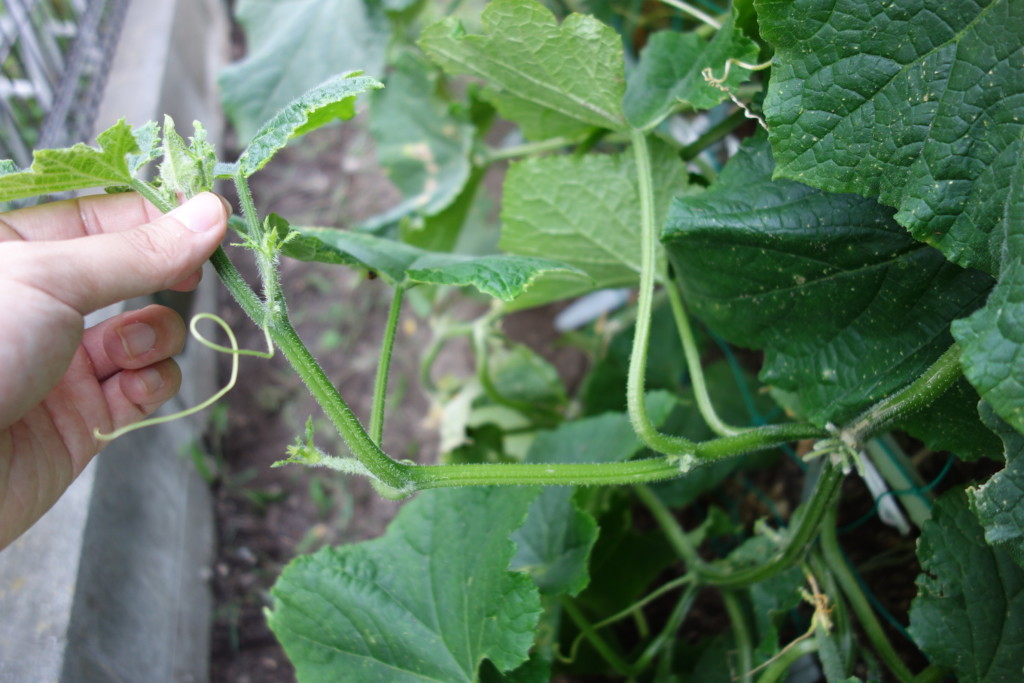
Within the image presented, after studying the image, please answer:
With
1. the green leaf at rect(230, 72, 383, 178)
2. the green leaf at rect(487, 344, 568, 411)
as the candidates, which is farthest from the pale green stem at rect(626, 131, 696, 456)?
the green leaf at rect(487, 344, 568, 411)

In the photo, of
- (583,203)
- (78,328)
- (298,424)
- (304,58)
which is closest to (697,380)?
(583,203)

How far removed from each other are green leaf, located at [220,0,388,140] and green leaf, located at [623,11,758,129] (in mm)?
1025

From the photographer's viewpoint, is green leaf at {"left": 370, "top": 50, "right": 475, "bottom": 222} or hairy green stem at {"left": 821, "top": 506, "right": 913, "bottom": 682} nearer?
hairy green stem at {"left": 821, "top": 506, "right": 913, "bottom": 682}

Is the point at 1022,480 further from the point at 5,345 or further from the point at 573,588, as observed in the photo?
the point at 5,345

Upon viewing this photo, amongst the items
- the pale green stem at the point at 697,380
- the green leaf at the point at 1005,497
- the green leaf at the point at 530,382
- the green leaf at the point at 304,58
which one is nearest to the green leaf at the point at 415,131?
the green leaf at the point at 304,58

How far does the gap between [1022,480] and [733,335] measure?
0.47m

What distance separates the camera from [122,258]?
88 centimetres

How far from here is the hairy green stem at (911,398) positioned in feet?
3.19

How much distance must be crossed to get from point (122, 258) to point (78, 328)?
9 cm

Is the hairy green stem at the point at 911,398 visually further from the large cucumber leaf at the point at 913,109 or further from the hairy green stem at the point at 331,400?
the hairy green stem at the point at 331,400

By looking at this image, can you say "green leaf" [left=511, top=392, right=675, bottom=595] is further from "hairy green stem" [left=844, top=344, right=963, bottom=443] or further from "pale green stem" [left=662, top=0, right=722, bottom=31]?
"pale green stem" [left=662, top=0, right=722, bottom=31]

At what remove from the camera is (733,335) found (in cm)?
126

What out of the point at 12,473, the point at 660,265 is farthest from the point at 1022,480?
the point at 12,473

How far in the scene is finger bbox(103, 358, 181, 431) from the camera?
116 centimetres
